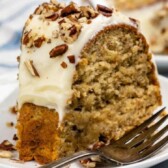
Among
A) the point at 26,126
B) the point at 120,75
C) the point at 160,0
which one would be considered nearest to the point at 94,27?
the point at 120,75

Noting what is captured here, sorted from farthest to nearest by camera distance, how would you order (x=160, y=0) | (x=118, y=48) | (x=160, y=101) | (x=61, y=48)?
(x=160, y=0)
(x=160, y=101)
(x=118, y=48)
(x=61, y=48)

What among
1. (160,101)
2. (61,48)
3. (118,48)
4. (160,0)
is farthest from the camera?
(160,0)

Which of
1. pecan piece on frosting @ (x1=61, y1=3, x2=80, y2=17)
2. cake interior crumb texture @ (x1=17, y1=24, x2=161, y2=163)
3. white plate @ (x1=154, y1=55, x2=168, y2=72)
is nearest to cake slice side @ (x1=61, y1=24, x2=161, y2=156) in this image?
cake interior crumb texture @ (x1=17, y1=24, x2=161, y2=163)

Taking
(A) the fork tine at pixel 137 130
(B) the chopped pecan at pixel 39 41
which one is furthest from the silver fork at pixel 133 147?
(B) the chopped pecan at pixel 39 41

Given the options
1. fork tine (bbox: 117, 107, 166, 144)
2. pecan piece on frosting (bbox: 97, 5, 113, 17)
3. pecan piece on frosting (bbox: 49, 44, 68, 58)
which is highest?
pecan piece on frosting (bbox: 97, 5, 113, 17)

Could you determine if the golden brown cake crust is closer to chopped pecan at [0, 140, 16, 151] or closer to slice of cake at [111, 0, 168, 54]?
chopped pecan at [0, 140, 16, 151]

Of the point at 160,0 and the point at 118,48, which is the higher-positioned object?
the point at 118,48

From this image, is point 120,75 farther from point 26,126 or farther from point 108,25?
point 26,126

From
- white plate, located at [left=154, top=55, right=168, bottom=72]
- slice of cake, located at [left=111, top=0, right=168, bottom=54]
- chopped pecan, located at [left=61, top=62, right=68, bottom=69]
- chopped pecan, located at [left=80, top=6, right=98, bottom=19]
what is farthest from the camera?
slice of cake, located at [left=111, top=0, right=168, bottom=54]
